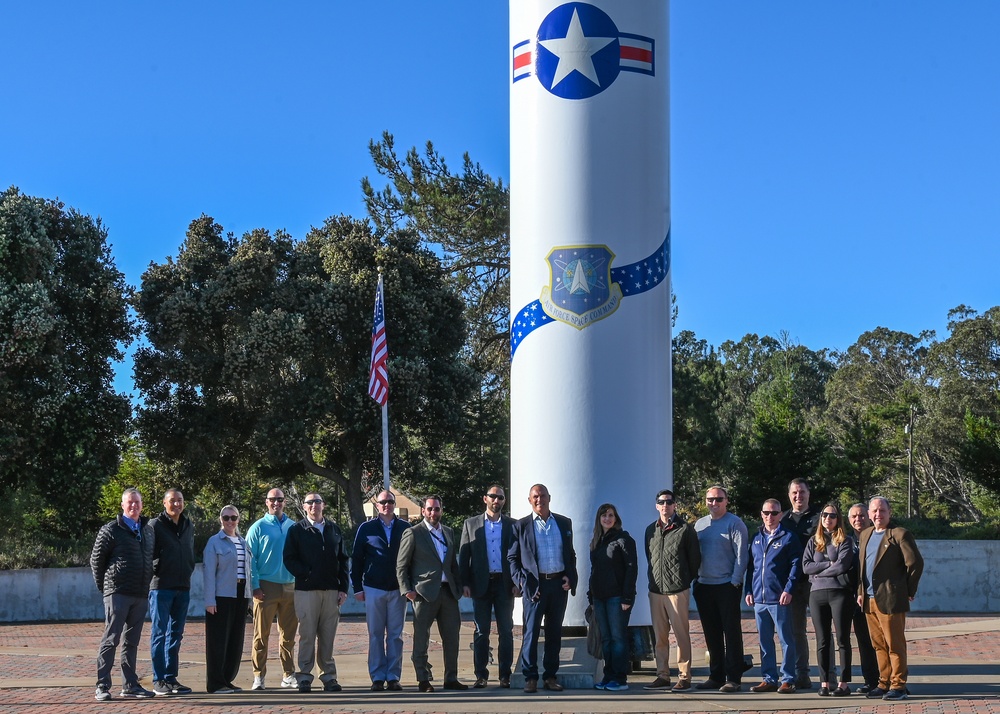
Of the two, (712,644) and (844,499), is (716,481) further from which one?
(712,644)

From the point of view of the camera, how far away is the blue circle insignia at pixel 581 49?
13977mm

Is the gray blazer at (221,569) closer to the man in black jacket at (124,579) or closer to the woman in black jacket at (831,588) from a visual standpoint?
the man in black jacket at (124,579)

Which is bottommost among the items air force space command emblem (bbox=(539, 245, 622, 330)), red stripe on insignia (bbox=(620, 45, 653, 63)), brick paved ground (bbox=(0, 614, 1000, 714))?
brick paved ground (bbox=(0, 614, 1000, 714))

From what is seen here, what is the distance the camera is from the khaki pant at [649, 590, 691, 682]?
38.9ft

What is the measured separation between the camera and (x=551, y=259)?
14055 mm

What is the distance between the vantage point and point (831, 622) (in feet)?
37.5

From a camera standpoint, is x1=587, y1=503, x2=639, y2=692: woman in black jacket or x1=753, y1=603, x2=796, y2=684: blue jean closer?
x1=753, y1=603, x2=796, y2=684: blue jean

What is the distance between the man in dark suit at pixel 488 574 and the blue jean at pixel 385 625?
2.33 ft

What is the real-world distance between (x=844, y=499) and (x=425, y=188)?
16.8m

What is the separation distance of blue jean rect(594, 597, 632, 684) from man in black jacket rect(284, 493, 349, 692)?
2.66 m

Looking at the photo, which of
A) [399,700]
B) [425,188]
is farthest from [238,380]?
[399,700]


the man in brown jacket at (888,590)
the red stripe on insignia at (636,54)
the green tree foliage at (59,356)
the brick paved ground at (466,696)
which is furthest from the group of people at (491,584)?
the green tree foliage at (59,356)

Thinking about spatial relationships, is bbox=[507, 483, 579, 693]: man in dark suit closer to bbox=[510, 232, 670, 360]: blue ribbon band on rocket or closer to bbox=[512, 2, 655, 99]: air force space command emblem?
bbox=[510, 232, 670, 360]: blue ribbon band on rocket

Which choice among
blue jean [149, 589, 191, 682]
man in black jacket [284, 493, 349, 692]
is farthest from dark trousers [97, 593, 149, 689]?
man in black jacket [284, 493, 349, 692]
